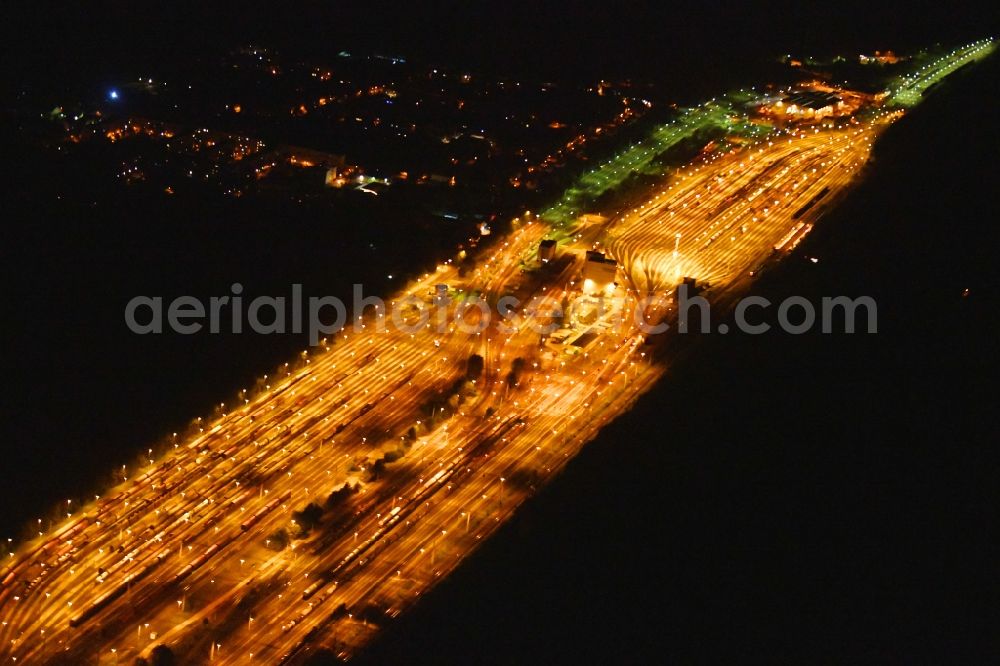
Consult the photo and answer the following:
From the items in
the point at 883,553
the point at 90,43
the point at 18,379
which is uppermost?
the point at 90,43

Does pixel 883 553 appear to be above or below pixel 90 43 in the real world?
below

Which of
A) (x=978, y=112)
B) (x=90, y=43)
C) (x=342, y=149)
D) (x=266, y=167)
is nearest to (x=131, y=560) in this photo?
(x=266, y=167)

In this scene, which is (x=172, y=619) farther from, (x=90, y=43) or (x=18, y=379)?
(x=90, y=43)

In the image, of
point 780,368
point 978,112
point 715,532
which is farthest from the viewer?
point 978,112

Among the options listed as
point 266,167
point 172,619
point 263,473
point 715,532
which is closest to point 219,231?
point 266,167

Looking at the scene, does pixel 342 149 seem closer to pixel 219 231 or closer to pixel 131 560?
pixel 219 231

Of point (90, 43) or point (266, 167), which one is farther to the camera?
point (90, 43)

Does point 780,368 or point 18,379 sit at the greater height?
point 18,379

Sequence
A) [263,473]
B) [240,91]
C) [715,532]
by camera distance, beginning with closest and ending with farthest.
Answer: [715,532] < [263,473] < [240,91]

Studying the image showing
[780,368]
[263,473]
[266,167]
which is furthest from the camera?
[266,167]
